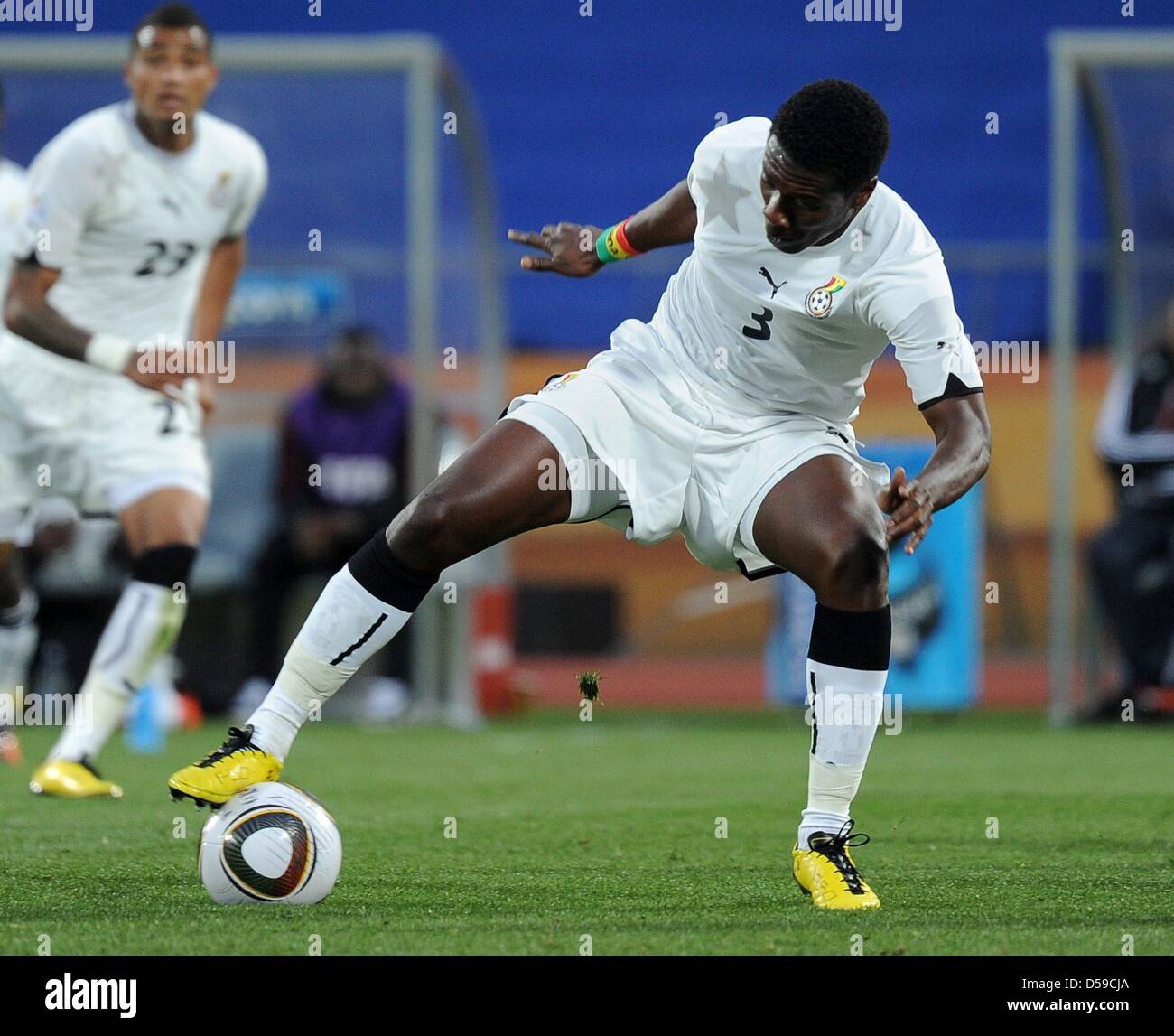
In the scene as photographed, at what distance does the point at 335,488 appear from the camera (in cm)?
1026

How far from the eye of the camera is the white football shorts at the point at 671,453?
4375 mm

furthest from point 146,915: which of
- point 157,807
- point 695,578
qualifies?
point 695,578

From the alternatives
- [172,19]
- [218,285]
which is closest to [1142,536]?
[218,285]

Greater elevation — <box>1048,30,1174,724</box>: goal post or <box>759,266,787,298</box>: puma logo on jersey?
<box>1048,30,1174,724</box>: goal post

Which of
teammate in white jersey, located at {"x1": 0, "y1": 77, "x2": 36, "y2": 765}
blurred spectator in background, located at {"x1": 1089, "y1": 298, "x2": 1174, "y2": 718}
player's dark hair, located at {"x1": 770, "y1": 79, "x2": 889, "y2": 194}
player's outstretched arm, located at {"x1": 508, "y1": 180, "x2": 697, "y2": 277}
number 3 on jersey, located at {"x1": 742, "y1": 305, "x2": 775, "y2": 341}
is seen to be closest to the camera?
player's dark hair, located at {"x1": 770, "y1": 79, "x2": 889, "y2": 194}

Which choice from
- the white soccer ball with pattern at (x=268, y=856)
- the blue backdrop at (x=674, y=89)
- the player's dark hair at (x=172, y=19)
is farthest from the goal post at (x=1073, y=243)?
the white soccer ball with pattern at (x=268, y=856)

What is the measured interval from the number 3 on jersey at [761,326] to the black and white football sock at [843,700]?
677mm

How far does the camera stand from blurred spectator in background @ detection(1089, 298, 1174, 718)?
980 cm

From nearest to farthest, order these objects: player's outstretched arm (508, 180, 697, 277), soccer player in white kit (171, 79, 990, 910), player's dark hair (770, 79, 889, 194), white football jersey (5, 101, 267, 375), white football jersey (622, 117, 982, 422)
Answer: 1. player's dark hair (770, 79, 889, 194)
2. soccer player in white kit (171, 79, 990, 910)
3. white football jersey (622, 117, 982, 422)
4. player's outstretched arm (508, 180, 697, 277)
5. white football jersey (5, 101, 267, 375)

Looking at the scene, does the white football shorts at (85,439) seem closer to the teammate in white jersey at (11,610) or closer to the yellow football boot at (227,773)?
the teammate in white jersey at (11,610)

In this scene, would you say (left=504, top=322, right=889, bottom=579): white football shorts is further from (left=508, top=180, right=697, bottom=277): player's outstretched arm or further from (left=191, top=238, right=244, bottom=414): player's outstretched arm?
(left=191, top=238, right=244, bottom=414): player's outstretched arm

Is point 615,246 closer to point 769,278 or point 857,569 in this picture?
point 769,278

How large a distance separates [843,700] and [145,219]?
132 inches


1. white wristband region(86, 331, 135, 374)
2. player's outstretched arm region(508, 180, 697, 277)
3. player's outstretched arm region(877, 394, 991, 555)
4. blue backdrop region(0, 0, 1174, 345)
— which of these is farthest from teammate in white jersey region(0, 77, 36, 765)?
blue backdrop region(0, 0, 1174, 345)
